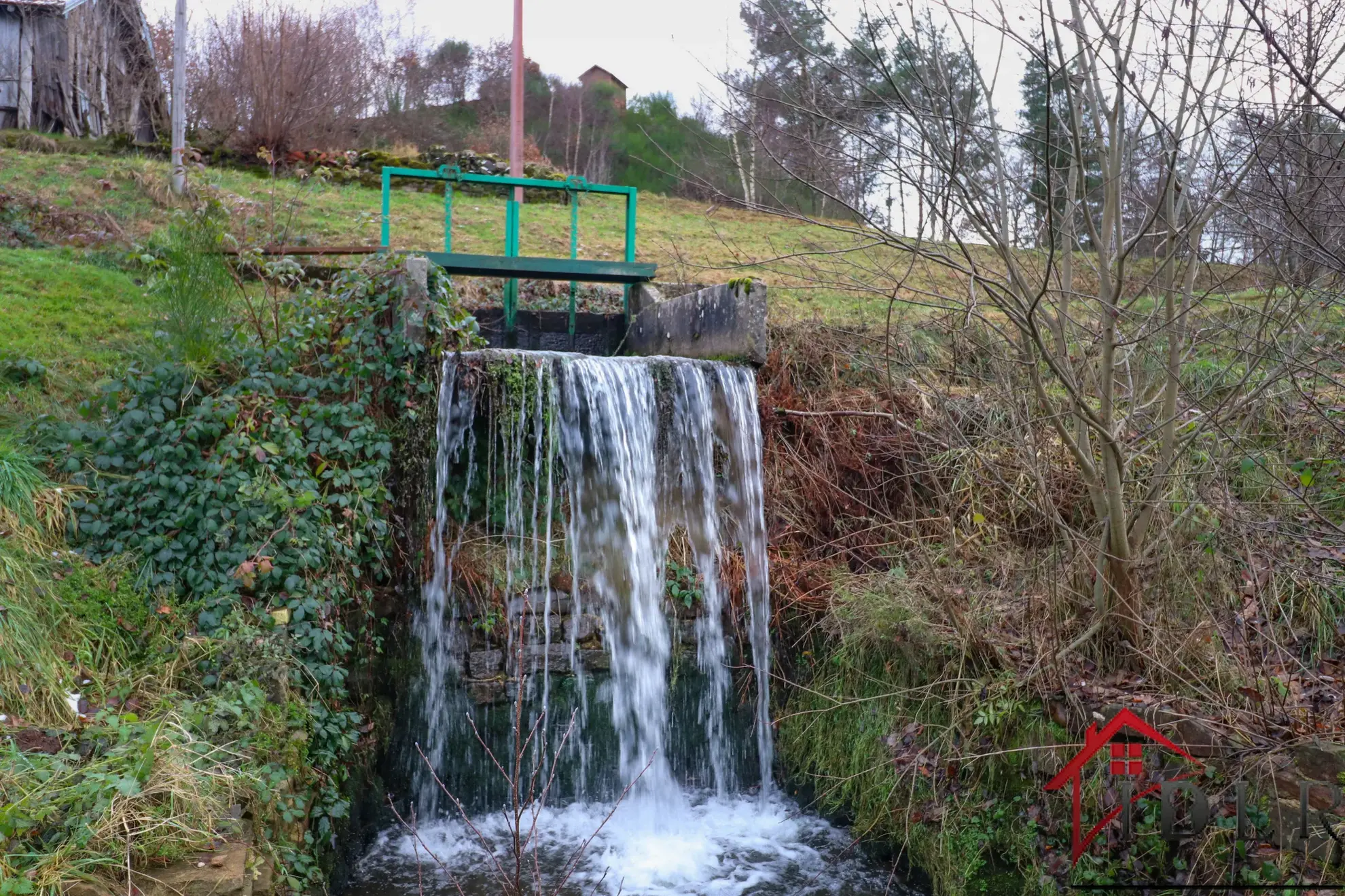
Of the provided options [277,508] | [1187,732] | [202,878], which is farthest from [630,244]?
[202,878]

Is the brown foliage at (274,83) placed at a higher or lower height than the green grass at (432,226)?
higher

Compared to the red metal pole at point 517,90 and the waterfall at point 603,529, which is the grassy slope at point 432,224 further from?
the waterfall at point 603,529

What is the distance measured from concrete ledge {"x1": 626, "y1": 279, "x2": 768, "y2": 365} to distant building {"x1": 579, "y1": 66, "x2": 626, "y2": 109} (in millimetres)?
20334

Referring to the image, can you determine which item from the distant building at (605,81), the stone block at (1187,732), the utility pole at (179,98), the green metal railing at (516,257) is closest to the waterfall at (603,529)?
the green metal railing at (516,257)

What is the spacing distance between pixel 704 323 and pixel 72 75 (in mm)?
16123

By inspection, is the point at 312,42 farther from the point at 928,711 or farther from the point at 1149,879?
the point at 1149,879

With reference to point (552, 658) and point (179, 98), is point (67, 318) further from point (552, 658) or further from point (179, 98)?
point (179, 98)

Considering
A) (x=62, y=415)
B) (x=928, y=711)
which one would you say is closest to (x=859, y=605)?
(x=928, y=711)

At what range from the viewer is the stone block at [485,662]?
19.0 ft

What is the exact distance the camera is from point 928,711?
16.5 feet

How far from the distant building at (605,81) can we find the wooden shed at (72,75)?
1258cm

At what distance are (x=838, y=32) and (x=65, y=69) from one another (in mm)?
18510

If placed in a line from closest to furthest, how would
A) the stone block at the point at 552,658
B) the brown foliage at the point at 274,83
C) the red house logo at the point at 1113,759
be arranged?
the red house logo at the point at 1113,759 → the stone block at the point at 552,658 → the brown foliage at the point at 274,83

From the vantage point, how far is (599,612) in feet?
20.1
